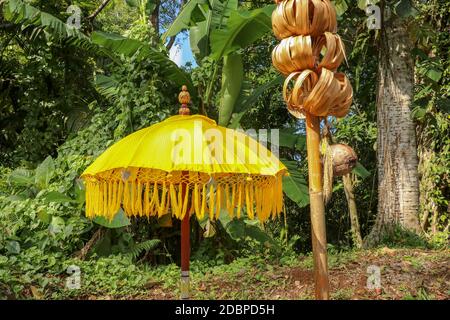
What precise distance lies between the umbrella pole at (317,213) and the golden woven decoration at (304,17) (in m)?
0.46

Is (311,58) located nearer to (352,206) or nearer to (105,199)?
(105,199)

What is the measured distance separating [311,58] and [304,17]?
0.72 feet

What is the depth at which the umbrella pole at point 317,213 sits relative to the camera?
2.54 m

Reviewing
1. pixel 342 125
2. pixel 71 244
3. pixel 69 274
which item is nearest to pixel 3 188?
pixel 71 244

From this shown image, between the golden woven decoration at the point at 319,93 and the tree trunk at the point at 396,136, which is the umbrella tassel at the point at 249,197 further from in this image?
the tree trunk at the point at 396,136

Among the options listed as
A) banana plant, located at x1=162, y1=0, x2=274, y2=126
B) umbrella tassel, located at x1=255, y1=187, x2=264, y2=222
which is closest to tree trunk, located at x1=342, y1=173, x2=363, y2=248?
banana plant, located at x1=162, y1=0, x2=274, y2=126

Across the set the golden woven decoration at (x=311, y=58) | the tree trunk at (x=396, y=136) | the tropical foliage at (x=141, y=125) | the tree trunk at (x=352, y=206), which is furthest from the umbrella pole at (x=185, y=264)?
the tree trunk at (x=352, y=206)

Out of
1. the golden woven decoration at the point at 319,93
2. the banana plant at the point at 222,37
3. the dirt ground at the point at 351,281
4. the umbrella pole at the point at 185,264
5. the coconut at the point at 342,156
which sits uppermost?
the banana plant at the point at 222,37

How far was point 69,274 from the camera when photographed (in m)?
5.27

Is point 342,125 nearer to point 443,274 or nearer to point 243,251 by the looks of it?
point 243,251

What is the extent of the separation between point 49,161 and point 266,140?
2970 millimetres

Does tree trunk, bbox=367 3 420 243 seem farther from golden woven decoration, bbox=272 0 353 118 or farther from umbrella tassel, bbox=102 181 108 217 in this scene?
umbrella tassel, bbox=102 181 108 217

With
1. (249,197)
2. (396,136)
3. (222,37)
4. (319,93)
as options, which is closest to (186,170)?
(249,197)

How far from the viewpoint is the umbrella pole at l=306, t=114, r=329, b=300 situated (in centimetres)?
254
